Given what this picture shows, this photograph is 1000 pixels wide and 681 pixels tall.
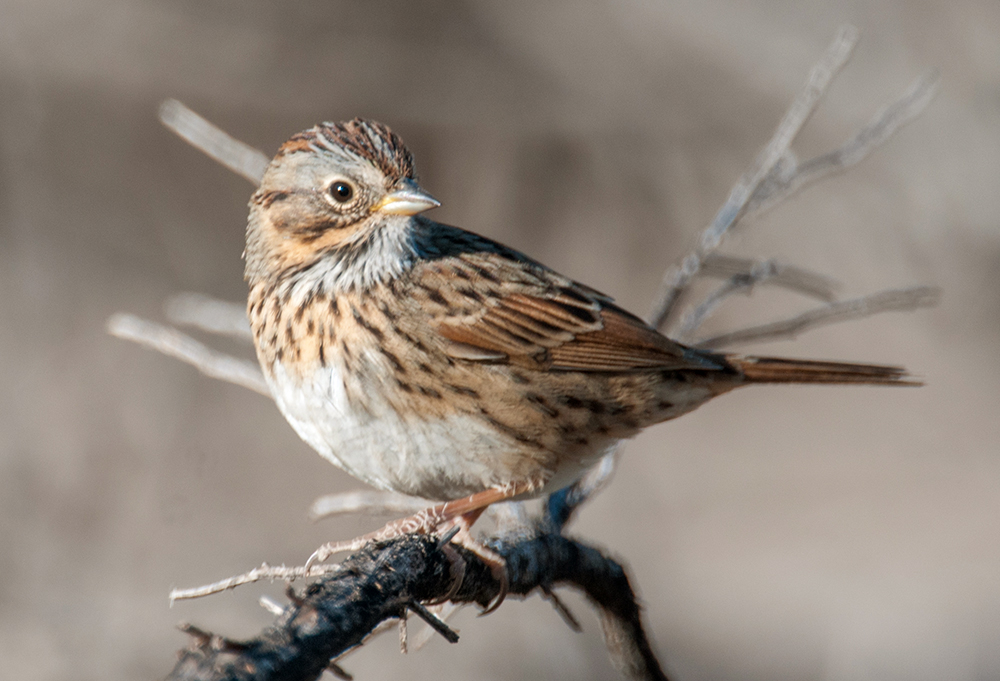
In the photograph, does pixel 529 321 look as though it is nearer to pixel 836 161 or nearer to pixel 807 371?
pixel 807 371

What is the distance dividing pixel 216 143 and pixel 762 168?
1814 mm

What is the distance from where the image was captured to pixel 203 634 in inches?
62.0

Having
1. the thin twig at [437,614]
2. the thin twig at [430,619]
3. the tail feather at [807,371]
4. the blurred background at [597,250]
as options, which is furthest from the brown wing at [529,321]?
the blurred background at [597,250]

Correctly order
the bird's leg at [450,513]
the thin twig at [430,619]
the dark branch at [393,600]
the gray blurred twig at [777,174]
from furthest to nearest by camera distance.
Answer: the gray blurred twig at [777,174]
the bird's leg at [450,513]
the thin twig at [430,619]
the dark branch at [393,600]

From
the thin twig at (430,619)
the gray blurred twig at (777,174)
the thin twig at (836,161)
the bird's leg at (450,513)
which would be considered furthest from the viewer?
the thin twig at (836,161)

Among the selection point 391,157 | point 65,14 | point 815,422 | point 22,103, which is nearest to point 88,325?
point 22,103

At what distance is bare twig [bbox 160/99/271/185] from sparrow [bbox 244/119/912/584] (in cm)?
30

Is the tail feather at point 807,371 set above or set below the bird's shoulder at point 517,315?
above

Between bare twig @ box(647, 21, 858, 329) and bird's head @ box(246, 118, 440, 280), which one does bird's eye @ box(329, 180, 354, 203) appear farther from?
bare twig @ box(647, 21, 858, 329)

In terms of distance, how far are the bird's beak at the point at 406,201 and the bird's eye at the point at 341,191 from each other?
3.8 inches

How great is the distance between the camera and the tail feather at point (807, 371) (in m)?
3.44

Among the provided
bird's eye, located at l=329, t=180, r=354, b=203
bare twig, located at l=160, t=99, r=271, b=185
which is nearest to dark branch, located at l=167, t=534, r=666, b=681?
bird's eye, located at l=329, t=180, r=354, b=203

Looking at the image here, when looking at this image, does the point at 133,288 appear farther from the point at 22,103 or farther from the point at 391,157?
the point at 391,157

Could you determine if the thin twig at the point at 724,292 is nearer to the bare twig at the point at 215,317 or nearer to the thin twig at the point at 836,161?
the thin twig at the point at 836,161
